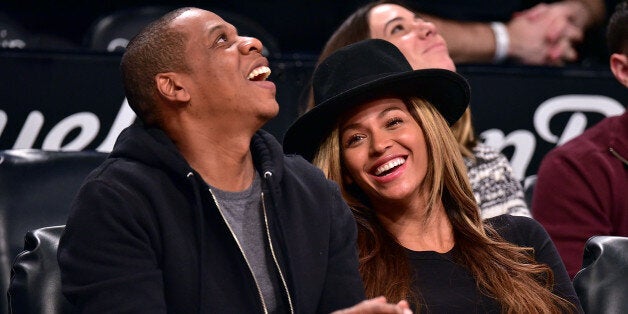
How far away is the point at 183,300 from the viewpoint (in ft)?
5.98

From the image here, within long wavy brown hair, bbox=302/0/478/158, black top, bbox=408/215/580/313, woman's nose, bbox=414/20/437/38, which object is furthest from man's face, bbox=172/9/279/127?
woman's nose, bbox=414/20/437/38

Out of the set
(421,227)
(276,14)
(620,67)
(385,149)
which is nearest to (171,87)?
(385,149)

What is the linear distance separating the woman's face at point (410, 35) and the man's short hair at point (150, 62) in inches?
49.1

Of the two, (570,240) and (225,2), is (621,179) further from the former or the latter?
(225,2)

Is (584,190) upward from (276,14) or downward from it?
upward

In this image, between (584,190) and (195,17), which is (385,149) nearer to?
(195,17)

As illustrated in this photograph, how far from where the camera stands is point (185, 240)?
1836mm

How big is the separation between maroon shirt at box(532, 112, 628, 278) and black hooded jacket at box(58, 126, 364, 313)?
937mm

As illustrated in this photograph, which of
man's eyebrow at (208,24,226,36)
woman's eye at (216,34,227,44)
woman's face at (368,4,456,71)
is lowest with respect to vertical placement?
woman's face at (368,4,456,71)

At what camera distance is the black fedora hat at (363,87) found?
7.51ft

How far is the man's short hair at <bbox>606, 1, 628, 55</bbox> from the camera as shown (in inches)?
121

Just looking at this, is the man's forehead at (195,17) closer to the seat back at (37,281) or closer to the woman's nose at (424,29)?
the seat back at (37,281)

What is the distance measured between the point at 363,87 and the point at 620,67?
114 centimetres

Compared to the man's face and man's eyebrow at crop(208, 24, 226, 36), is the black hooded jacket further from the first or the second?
man's eyebrow at crop(208, 24, 226, 36)
